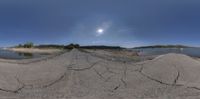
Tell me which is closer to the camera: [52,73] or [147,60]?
[52,73]

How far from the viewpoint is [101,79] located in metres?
6.49

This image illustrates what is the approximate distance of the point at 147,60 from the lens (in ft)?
24.2

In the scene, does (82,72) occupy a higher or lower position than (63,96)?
higher

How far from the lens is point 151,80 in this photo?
657 cm

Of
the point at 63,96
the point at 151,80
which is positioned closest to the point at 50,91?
the point at 63,96

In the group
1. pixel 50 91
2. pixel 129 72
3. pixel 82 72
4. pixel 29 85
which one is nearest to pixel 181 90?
pixel 129 72

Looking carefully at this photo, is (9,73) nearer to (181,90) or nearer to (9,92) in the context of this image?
(9,92)

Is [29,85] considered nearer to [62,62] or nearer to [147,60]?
[62,62]

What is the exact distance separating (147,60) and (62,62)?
2426 millimetres

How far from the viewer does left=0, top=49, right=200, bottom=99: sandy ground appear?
20.0ft

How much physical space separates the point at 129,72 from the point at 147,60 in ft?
2.91

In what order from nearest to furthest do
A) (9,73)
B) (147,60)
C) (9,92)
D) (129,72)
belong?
(9,92), (9,73), (129,72), (147,60)

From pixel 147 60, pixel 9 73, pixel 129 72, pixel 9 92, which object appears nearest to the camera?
pixel 9 92

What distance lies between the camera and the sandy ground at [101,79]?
20.0 ft
